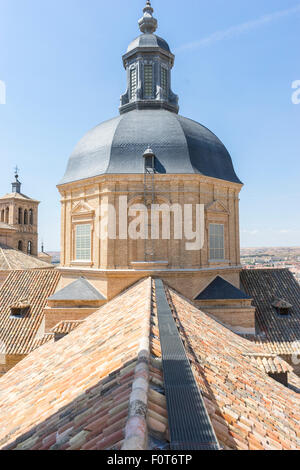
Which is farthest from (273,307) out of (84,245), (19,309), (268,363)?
(19,309)

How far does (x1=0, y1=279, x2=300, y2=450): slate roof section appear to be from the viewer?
281 cm

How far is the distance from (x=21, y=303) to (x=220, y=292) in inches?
345

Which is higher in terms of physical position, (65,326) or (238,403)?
(238,403)

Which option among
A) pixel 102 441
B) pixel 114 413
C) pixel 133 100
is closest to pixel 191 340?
pixel 114 413

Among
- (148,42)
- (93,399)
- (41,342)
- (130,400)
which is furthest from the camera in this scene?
(148,42)

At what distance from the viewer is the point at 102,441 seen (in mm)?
2572

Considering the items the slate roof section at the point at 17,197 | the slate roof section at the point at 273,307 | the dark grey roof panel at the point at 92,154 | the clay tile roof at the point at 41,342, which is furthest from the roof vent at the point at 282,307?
the slate roof section at the point at 17,197

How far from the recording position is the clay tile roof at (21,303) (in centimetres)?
1284

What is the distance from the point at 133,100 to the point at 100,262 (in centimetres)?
868

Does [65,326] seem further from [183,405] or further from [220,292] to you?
[183,405]

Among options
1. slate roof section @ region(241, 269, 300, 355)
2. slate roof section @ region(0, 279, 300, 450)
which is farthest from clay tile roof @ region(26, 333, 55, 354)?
slate roof section @ region(241, 269, 300, 355)

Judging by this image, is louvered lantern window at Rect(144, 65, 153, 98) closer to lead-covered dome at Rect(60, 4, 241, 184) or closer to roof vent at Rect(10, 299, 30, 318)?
lead-covered dome at Rect(60, 4, 241, 184)

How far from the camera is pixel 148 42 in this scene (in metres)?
15.9

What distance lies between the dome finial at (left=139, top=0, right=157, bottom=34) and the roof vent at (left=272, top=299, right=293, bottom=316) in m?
15.4
